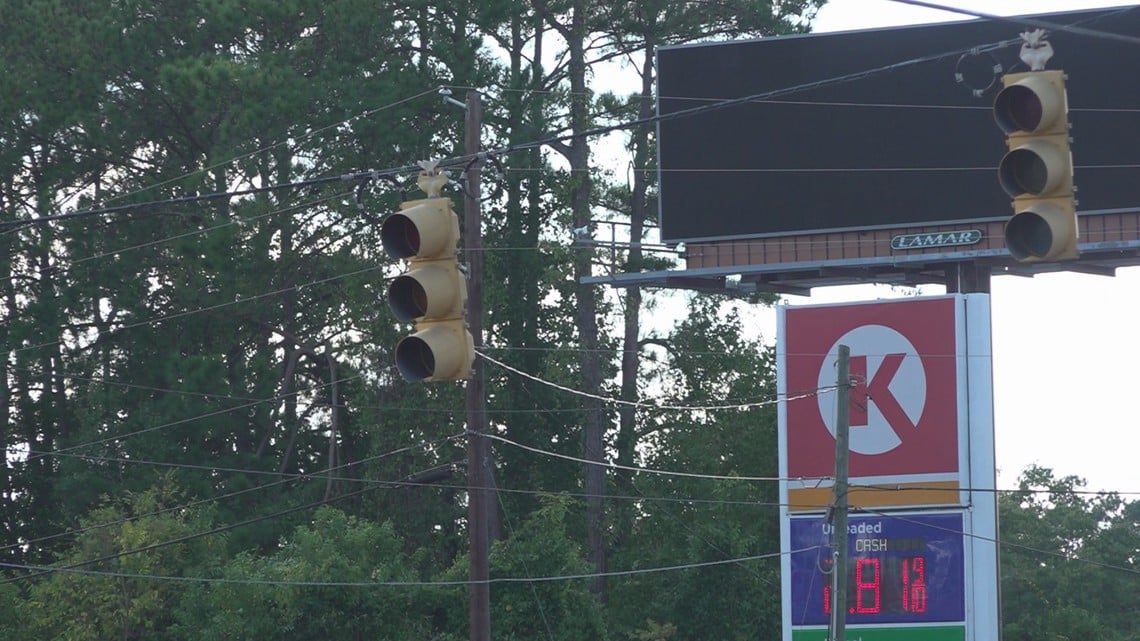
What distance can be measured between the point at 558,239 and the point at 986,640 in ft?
64.3

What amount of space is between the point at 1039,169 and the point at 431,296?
11.8ft

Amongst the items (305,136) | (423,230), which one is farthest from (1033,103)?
(305,136)

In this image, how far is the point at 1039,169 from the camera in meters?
9.69

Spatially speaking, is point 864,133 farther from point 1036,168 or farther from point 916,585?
point 1036,168

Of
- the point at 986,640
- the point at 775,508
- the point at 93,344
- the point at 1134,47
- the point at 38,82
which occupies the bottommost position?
the point at 986,640

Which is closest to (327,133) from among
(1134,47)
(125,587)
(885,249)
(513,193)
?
(513,193)

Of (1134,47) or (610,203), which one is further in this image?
(610,203)

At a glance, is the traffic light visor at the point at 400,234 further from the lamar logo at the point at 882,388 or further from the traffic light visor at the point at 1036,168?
the lamar logo at the point at 882,388

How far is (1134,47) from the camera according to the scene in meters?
30.3

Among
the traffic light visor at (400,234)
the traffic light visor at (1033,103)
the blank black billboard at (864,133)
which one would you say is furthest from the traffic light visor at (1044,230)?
the blank black billboard at (864,133)

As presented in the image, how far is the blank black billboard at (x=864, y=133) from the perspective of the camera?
99.0 ft

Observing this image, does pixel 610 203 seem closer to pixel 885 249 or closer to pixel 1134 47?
pixel 885 249

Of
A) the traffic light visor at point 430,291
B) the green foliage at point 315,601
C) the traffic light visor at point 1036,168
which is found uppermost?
the traffic light visor at point 1036,168

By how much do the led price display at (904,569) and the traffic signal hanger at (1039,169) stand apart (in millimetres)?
15212
